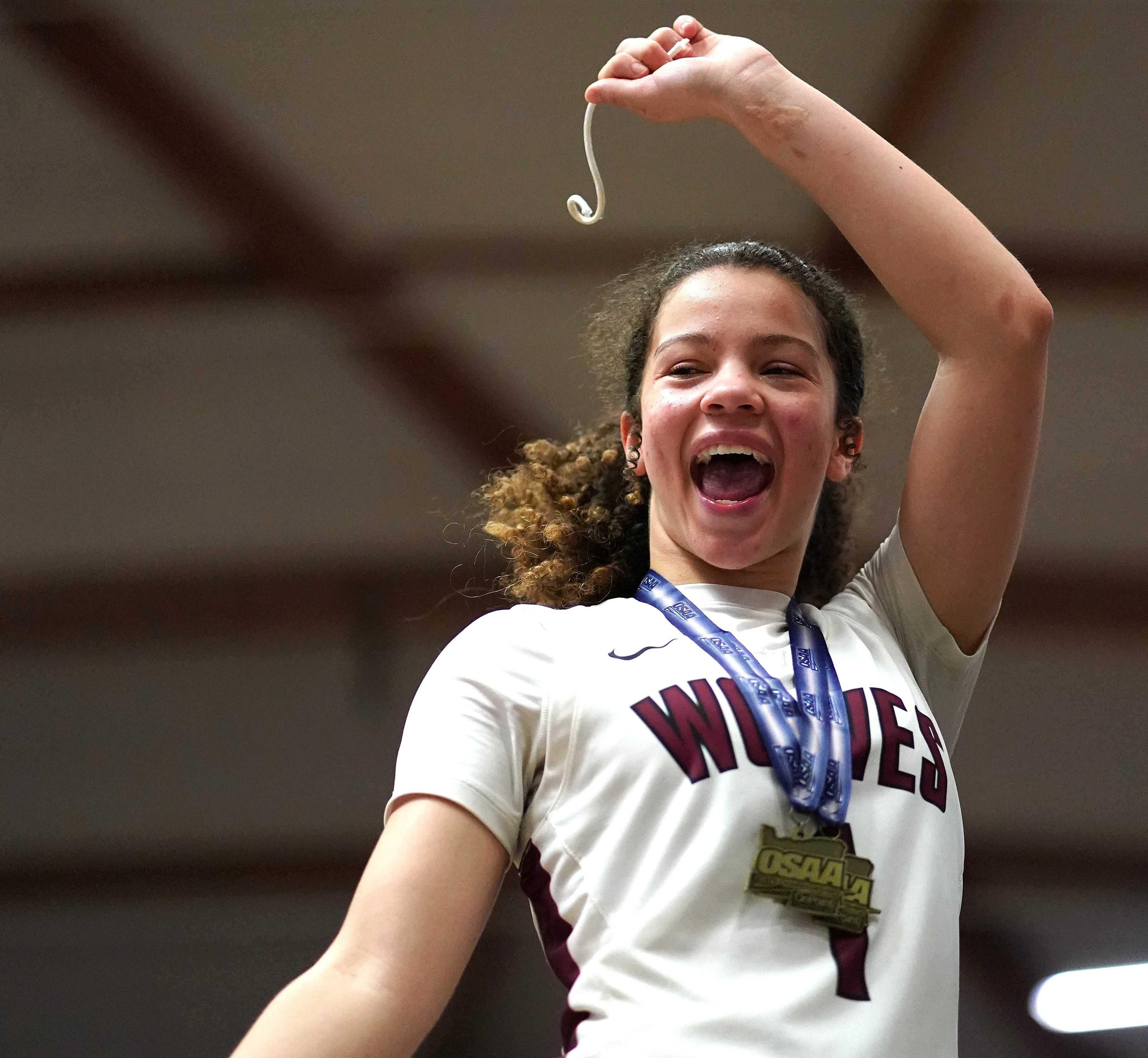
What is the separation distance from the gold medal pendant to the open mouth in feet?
1.12

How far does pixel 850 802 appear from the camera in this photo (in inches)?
40.2

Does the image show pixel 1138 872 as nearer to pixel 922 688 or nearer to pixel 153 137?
pixel 922 688

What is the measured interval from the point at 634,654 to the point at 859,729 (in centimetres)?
20

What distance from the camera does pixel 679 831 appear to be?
978 mm

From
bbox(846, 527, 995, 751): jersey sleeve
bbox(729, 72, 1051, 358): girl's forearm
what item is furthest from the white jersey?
bbox(729, 72, 1051, 358): girl's forearm

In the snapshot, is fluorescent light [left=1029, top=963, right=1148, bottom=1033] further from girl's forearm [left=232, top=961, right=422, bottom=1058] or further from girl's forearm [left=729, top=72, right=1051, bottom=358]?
girl's forearm [left=232, top=961, right=422, bottom=1058]

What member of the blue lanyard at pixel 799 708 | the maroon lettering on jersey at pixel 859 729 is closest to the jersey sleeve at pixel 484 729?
the blue lanyard at pixel 799 708

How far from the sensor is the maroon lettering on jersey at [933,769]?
3.46ft

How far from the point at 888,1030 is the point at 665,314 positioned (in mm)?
699

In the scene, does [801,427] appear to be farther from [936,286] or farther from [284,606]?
[284,606]

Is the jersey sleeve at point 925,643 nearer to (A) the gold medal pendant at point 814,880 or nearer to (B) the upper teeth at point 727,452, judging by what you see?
(B) the upper teeth at point 727,452

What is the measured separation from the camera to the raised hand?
3.89 ft

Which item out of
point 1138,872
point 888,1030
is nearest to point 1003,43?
point 1138,872

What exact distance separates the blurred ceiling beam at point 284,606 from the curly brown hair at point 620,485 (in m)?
0.72
